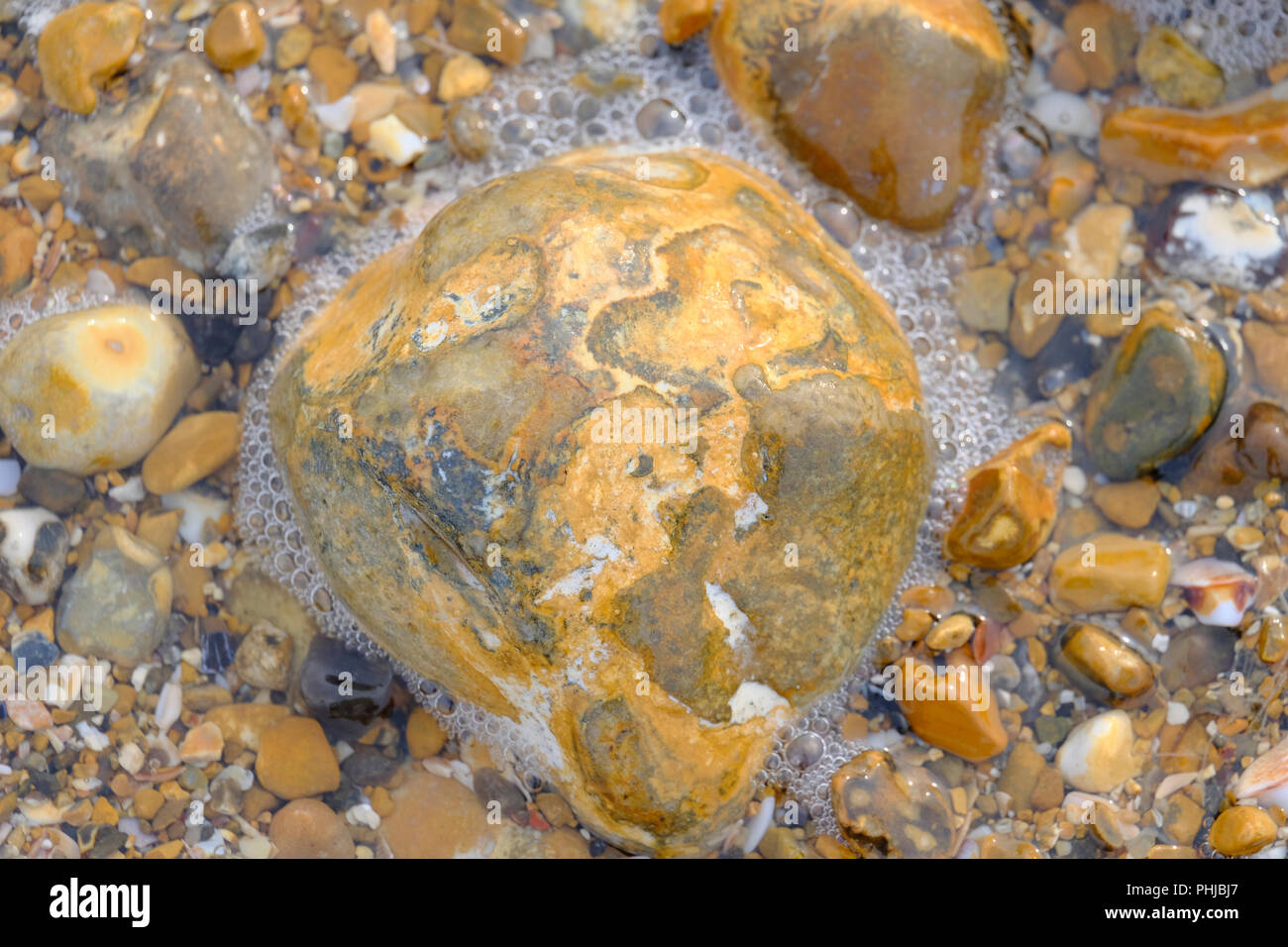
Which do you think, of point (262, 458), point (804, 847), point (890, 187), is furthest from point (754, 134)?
point (804, 847)

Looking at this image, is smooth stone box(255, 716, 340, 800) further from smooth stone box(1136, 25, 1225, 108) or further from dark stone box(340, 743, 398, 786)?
smooth stone box(1136, 25, 1225, 108)

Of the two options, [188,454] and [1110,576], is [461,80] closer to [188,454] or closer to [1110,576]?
[188,454]

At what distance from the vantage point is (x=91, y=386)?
2953 millimetres

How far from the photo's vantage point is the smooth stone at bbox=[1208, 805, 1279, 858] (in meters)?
2.82

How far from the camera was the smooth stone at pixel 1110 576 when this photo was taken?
296cm

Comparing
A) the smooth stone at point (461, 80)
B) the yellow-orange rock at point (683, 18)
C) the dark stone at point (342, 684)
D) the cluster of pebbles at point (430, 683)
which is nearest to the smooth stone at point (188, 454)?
the cluster of pebbles at point (430, 683)

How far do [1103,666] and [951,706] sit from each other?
477 mm

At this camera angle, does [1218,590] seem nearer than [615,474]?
No

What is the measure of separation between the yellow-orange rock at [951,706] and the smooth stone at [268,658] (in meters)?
1.93

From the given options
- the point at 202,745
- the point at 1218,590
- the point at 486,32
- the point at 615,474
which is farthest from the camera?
the point at 486,32

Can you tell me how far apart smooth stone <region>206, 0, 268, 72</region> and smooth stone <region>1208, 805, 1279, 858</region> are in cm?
400

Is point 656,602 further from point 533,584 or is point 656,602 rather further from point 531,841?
point 531,841

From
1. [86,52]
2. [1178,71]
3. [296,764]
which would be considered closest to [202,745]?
[296,764]

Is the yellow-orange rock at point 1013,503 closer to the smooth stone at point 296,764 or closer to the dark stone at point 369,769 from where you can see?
the dark stone at point 369,769
